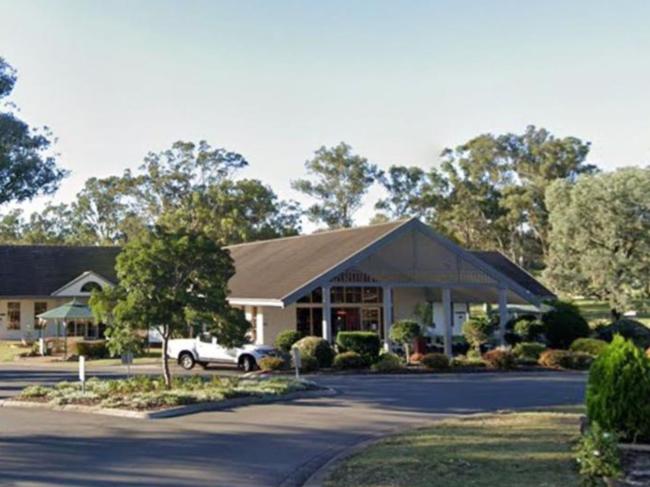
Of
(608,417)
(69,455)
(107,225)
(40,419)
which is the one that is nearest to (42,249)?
(107,225)

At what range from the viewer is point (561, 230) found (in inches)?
1938

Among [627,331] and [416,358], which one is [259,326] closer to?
[416,358]

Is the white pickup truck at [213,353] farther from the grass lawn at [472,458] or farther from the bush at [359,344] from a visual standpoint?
the grass lawn at [472,458]

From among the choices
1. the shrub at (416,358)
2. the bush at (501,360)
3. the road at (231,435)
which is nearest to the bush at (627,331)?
the bush at (501,360)

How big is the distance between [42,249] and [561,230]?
107 feet

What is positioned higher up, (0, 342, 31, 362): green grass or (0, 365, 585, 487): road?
(0, 342, 31, 362): green grass

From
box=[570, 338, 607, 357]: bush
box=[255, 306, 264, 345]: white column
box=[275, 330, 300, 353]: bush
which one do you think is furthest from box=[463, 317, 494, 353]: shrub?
box=[255, 306, 264, 345]: white column

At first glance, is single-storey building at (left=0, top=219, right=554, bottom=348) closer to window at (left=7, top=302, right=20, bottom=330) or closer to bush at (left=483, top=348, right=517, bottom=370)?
bush at (left=483, top=348, right=517, bottom=370)

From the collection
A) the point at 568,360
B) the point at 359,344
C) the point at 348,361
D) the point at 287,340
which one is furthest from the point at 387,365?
the point at 568,360

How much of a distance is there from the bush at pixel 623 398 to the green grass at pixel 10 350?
3023cm

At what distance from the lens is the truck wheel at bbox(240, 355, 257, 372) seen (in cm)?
2805

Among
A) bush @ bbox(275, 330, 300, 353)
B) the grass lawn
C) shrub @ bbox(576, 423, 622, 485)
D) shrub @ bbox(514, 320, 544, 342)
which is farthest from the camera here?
shrub @ bbox(514, 320, 544, 342)

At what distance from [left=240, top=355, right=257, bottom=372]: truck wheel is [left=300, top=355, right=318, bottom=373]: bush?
5.85 ft

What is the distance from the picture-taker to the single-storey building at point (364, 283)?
3238cm
